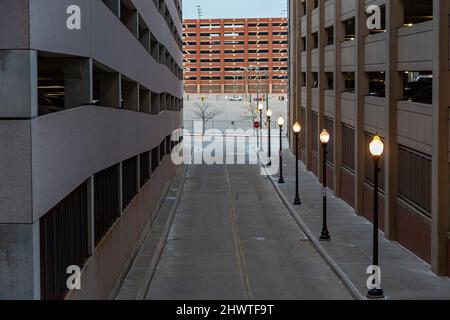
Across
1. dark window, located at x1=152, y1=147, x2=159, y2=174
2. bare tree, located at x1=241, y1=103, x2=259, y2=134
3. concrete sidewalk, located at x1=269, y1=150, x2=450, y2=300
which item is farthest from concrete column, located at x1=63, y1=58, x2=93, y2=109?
bare tree, located at x1=241, y1=103, x2=259, y2=134

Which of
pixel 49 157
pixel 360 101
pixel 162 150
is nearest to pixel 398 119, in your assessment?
pixel 360 101

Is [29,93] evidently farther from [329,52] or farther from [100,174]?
[329,52]

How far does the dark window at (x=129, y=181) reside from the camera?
26.4m

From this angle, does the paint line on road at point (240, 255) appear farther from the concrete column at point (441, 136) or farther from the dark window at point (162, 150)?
the concrete column at point (441, 136)

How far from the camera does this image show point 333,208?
130 feet

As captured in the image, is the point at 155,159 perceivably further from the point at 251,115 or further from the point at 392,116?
the point at 251,115

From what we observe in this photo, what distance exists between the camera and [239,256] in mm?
28125

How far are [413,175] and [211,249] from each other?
25.8ft

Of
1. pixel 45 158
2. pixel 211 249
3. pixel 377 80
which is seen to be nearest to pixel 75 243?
pixel 45 158

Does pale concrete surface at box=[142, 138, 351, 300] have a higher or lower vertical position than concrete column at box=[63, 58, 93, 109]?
lower

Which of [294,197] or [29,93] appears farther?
[294,197]

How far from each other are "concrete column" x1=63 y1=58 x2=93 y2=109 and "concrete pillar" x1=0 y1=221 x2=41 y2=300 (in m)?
6.43

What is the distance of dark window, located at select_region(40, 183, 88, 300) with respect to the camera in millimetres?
Result: 13609

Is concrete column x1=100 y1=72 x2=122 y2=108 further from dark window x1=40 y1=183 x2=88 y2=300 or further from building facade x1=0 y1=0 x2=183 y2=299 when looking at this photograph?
dark window x1=40 y1=183 x2=88 y2=300
